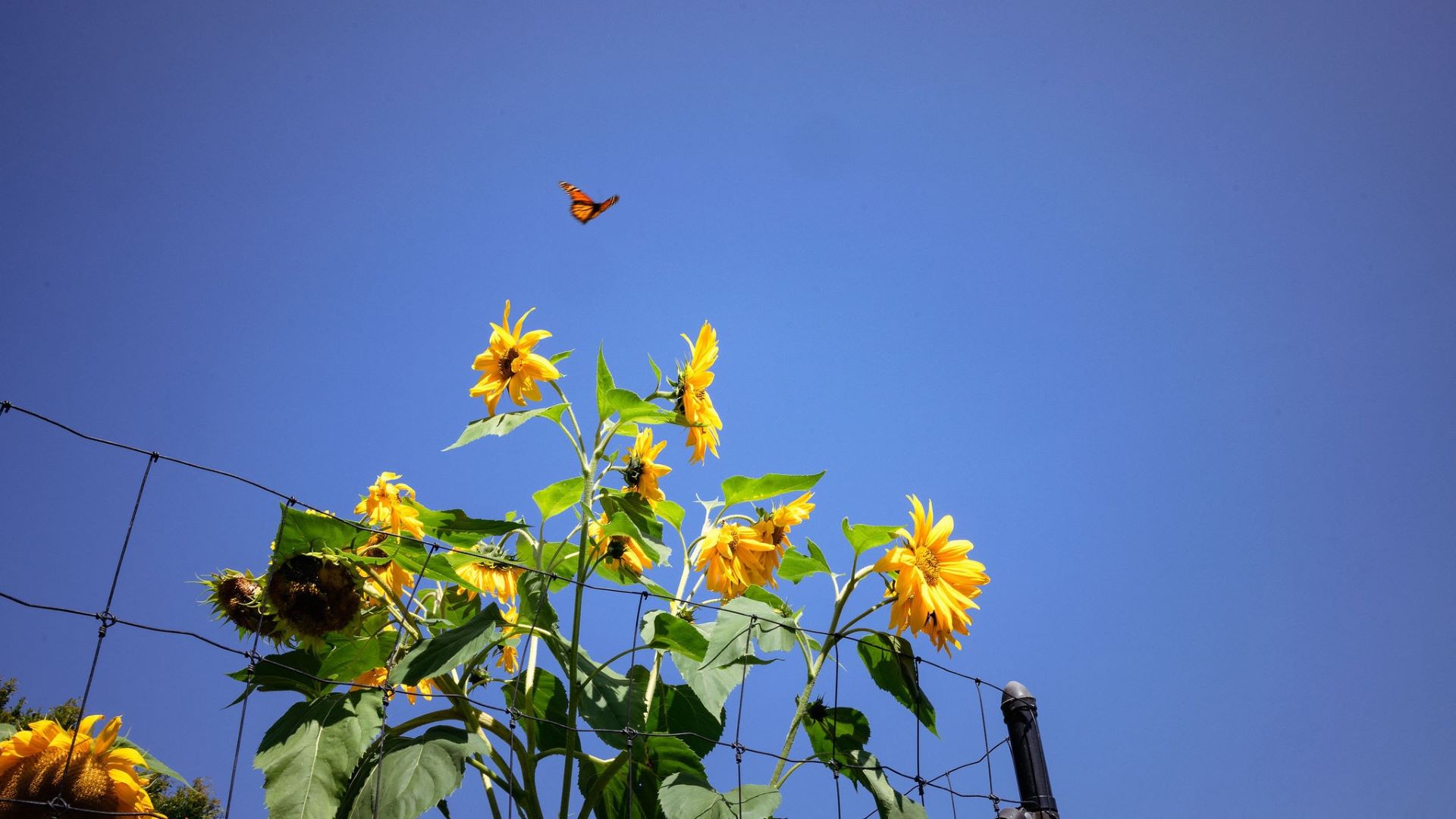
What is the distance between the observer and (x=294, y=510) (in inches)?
70.1

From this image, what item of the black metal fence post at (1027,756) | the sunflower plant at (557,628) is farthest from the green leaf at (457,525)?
the black metal fence post at (1027,756)

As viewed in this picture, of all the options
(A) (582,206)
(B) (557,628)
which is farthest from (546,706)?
(A) (582,206)

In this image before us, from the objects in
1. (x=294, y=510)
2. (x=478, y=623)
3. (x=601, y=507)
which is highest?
(x=601, y=507)

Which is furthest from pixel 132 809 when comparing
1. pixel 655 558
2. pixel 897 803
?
pixel 897 803

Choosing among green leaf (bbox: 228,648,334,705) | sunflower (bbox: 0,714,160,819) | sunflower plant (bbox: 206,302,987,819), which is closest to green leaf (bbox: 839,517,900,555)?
sunflower plant (bbox: 206,302,987,819)

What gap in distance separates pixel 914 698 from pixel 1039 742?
403 mm

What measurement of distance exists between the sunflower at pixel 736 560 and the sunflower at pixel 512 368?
0.53 m

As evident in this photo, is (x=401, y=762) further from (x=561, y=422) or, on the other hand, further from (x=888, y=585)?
(x=888, y=585)

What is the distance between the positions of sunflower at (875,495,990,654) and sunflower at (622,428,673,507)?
21.4 inches

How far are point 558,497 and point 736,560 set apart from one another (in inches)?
A: 23.6

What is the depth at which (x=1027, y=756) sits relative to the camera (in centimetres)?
240

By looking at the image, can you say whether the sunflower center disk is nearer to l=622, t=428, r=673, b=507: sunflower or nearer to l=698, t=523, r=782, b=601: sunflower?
l=698, t=523, r=782, b=601: sunflower

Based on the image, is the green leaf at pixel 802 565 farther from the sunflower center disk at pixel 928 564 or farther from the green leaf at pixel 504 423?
the green leaf at pixel 504 423

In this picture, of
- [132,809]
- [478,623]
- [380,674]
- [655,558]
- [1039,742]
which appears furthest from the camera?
[1039,742]
